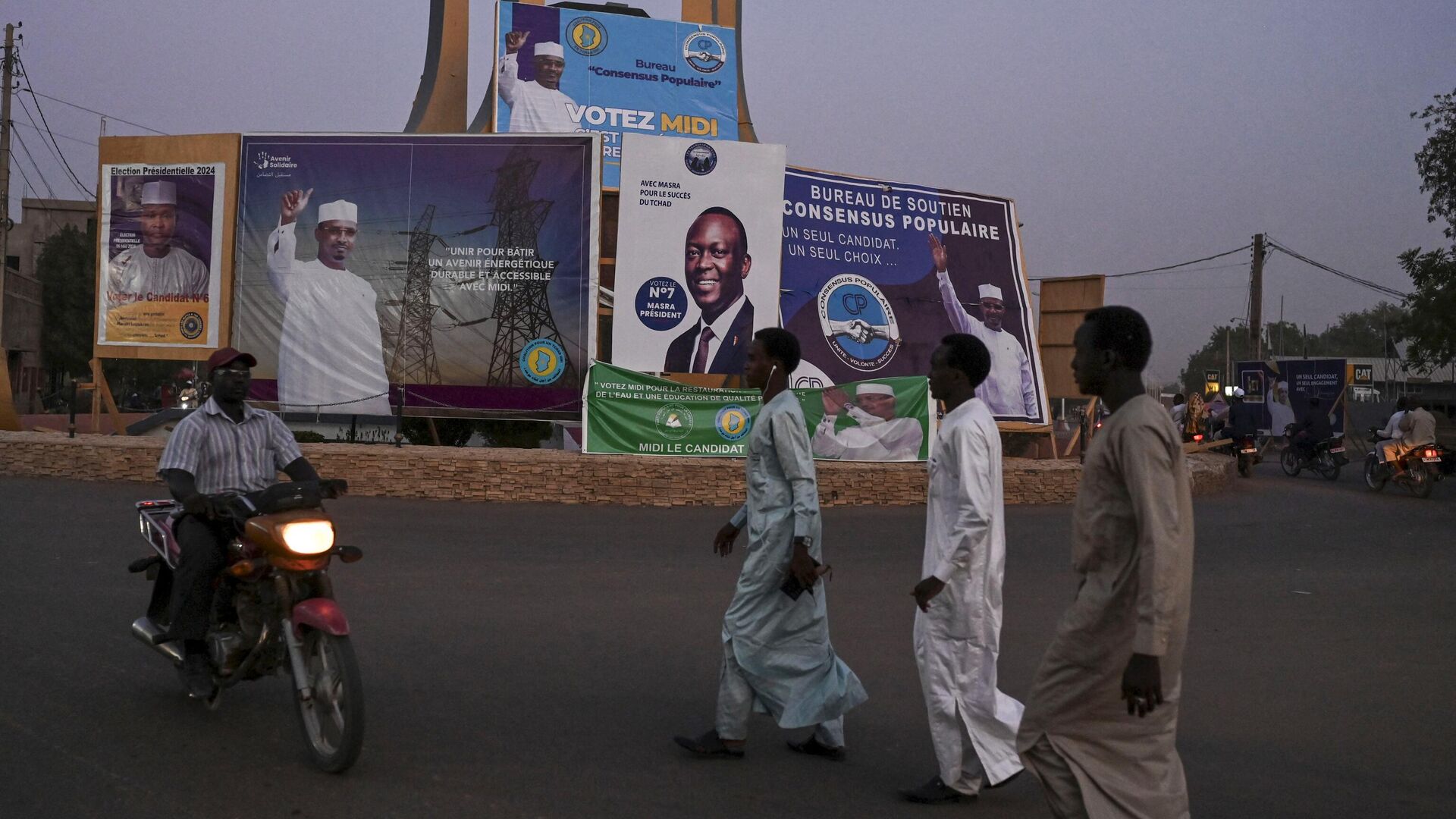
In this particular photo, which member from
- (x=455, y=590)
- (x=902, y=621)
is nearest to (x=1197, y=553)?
(x=902, y=621)

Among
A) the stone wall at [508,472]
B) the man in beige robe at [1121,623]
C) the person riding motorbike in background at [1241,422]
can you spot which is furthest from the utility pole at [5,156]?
the man in beige robe at [1121,623]

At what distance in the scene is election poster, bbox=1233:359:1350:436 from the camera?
101 feet

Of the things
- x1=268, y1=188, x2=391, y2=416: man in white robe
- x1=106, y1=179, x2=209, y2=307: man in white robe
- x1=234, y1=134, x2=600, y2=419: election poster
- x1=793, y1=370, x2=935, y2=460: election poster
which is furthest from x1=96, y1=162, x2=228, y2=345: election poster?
x1=793, y1=370, x2=935, y2=460: election poster

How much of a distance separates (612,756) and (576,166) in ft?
45.4

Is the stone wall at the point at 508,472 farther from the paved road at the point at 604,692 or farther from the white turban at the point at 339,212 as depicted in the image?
the white turban at the point at 339,212

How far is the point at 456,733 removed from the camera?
4.77 meters

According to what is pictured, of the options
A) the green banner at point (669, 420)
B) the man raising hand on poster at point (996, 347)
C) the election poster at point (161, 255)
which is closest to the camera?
the green banner at point (669, 420)

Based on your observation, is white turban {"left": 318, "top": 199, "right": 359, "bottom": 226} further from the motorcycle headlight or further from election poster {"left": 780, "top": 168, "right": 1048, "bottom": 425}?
the motorcycle headlight

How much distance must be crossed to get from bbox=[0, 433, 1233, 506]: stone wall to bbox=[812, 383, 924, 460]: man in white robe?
0.61 meters

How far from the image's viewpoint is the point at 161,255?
58.4ft

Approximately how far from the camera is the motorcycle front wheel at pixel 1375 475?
64.5 ft

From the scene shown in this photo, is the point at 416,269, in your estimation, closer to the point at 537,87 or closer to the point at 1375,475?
the point at 537,87

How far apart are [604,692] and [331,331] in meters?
13.1

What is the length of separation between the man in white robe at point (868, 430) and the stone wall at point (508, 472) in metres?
0.61
